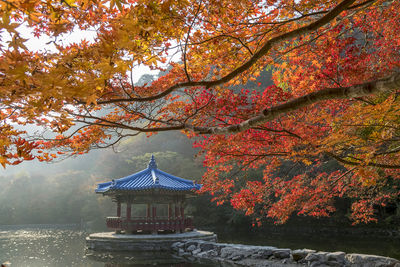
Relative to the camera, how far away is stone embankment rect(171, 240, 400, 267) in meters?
7.01

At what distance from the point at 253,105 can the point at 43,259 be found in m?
8.78

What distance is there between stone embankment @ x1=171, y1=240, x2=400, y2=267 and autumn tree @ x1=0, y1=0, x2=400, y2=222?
203 centimetres

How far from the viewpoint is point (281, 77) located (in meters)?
5.82

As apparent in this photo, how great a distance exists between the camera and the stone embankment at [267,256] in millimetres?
7007

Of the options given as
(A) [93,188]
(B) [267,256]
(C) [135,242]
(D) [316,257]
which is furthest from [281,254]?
(A) [93,188]

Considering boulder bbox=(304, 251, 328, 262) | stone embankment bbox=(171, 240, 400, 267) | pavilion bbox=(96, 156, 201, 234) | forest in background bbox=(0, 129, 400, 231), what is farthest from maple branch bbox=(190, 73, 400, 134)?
forest in background bbox=(0, 129, 400, 231)

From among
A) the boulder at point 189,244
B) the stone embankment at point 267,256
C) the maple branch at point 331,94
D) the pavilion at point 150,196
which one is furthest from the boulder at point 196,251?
the maple branch at point 331,94

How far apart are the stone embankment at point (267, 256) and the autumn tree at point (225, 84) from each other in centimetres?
203

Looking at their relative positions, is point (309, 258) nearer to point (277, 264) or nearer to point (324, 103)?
point (277, 264)

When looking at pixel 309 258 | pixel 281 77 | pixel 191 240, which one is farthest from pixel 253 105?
pixel 191 240

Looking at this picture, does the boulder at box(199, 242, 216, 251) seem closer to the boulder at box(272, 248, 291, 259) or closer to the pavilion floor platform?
the pavilion floor platform

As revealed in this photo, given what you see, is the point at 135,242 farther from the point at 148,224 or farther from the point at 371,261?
the point at 371,261

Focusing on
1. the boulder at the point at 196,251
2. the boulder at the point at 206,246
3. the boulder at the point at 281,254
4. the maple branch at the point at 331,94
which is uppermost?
the maple branch at the point at 331,94

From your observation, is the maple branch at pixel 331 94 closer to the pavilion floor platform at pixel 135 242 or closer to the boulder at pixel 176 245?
the boulder at pixel 176 245
